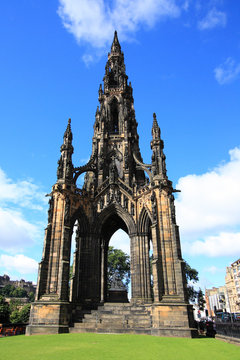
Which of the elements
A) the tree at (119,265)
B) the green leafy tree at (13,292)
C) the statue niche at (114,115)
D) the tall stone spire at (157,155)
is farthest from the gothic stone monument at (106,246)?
the green leafy tree at (13,292)

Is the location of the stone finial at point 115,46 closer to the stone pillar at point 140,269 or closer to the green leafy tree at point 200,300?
the stone pillar at point 140,269

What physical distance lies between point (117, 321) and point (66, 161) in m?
12.8

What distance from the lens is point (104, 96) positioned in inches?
1298

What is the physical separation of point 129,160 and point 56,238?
11493mm

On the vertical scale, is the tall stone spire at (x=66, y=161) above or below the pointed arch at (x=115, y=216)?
above

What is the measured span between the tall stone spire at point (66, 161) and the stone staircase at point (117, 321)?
1021cm

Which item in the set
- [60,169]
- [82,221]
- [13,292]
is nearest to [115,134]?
[60,169]

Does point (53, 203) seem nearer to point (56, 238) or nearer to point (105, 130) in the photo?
point (56, 238)

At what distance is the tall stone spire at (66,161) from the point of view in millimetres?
21473

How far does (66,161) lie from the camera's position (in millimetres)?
22266

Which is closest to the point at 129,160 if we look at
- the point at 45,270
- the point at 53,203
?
the point at 53,203

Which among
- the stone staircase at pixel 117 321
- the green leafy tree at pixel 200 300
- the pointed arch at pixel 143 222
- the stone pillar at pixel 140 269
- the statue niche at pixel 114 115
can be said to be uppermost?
the statue niche at pixel 114 115

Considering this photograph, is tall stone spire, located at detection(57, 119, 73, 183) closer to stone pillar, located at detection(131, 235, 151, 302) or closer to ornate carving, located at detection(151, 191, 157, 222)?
ornate carving, located at detection(151, 191, 157, 222)

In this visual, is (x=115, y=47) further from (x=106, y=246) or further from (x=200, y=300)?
(x=200, y=300)
